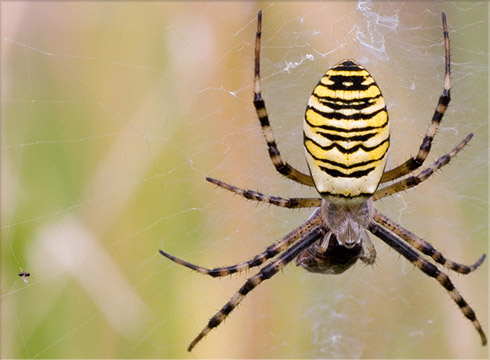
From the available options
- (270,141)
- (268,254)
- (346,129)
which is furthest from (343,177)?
(268,254)

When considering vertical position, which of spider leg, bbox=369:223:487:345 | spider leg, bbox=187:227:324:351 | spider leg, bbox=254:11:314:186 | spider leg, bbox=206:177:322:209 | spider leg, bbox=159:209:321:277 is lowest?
spider leg, bbox=369:223:487:345

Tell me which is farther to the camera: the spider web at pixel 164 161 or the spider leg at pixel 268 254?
the spider leg at pixel 268 254

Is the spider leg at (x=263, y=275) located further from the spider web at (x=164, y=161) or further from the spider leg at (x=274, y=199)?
the spider leg at (x=274, y=199)

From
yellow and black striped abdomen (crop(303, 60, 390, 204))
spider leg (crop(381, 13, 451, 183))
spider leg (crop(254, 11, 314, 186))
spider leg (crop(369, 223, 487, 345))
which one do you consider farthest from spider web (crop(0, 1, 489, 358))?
yellow and black striped abdomen (crop(303, 60, 390, 204))

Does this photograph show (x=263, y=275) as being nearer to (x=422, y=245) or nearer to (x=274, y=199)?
(x=274, y=199)

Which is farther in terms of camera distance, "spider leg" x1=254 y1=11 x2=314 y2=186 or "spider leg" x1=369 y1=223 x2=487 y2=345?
"spider leg" x1=369 y1=223 x2=487 y2=345

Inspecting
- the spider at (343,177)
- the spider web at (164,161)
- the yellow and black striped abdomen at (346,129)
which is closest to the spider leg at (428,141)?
the spider at (343,177)

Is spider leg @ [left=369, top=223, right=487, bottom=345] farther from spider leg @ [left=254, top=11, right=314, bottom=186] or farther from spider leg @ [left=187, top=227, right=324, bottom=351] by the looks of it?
spider leg @ [left=254, top=11, right=314, bottom=186]
